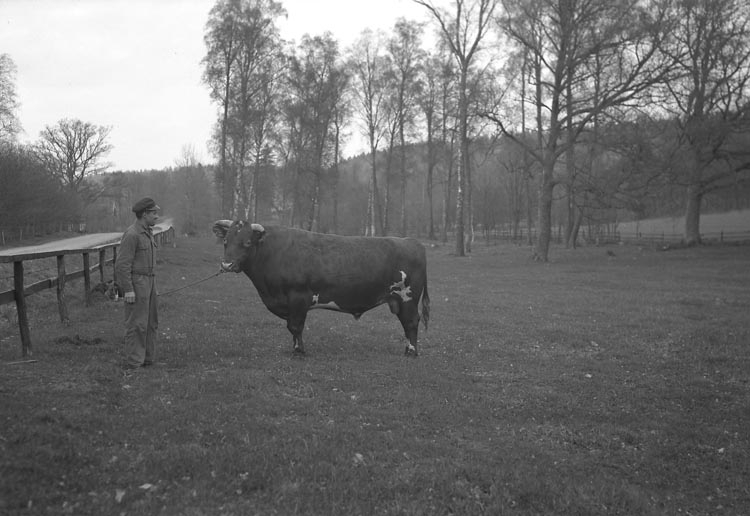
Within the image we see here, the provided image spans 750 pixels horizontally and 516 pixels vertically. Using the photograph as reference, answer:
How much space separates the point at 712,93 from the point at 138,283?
122ft

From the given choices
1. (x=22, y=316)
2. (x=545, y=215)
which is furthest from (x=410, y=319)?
(x=545, y=215)

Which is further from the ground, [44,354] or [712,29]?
[712,29]

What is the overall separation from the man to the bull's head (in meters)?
1.22

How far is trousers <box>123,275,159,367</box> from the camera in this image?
766 centimetres

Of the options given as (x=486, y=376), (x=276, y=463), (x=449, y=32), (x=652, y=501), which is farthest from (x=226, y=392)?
(x=449, y=32)

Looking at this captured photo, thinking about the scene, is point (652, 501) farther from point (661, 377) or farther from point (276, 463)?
point (661, 377)

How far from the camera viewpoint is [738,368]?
9.28m

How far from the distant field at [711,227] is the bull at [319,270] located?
1871 inches

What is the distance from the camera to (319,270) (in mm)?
9281

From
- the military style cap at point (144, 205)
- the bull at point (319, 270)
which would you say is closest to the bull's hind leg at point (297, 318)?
the bull at point (319, 270)

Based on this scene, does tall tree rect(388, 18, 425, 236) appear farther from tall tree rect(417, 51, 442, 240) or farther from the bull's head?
the bull's head

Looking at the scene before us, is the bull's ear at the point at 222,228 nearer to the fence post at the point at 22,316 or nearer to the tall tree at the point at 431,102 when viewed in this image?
the fence post at the point at 22,316

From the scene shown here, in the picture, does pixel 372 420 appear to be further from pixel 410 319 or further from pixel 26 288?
pixel 26 288

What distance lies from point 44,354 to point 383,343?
5920mm
